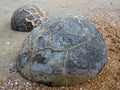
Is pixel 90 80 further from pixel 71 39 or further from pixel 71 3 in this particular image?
pixel 71 3

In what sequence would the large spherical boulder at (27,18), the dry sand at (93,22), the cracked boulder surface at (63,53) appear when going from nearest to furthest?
the cracked boulder surface at (63,53) → the dry sand at (93,22) → the large spherical boulder at (27,18)

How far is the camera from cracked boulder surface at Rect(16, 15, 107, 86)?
3533mm

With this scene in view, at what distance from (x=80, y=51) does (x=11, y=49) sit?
1785 millimetres

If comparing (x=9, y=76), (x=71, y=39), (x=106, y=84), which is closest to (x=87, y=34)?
(x=71, y=39)

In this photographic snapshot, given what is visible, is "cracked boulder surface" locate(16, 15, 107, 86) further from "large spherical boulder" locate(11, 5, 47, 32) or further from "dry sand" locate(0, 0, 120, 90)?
"large spherical boulder" locate(11, 5, 47, 32)

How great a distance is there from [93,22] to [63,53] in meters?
2.50

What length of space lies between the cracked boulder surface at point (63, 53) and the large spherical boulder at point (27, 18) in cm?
170

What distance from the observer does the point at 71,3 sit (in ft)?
23.6

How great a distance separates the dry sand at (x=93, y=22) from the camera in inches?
150

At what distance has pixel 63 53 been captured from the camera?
3.53 meters

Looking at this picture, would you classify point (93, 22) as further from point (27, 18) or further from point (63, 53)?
point (63, 53)

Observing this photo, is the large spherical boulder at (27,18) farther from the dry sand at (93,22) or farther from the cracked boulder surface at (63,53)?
the cracked boulder surface at (63,53)

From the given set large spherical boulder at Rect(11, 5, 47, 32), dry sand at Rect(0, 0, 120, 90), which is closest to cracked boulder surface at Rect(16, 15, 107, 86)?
dry sand at Rect(0, 0, 120, 90)

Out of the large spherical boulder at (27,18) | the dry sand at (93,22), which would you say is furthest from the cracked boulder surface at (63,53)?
the large spherical boulder at (27,18)
